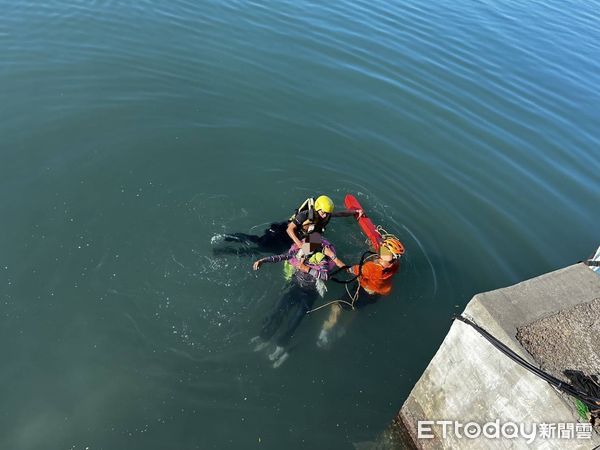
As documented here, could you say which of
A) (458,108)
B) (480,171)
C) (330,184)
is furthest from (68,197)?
(458,108)

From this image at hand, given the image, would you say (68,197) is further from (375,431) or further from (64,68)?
(375,431)

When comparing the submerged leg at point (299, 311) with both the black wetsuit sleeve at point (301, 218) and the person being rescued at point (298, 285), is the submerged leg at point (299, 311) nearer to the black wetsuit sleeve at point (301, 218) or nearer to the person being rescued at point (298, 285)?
the person being rescued at point (298, 285)

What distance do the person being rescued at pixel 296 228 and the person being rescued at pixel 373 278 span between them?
0.98 meters

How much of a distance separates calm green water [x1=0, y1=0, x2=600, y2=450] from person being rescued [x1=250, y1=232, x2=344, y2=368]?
0.23 meters

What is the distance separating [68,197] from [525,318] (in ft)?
26.8

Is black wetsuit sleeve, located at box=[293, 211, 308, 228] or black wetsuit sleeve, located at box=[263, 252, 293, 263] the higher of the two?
black wetsuit sleeve, located at box=[293, 211, 308, 228]

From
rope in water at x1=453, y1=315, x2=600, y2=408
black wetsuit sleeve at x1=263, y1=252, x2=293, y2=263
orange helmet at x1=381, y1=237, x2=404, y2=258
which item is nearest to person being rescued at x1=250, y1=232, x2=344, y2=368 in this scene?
black wetsuit sleeve at x1=263, y1=252, x2=293, y2=263

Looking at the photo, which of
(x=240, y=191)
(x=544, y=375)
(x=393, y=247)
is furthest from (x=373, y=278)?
(x=240, y=191)

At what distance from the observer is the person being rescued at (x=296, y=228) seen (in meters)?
7.50

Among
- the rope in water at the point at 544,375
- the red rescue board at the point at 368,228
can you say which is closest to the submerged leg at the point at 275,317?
the red rescue board at the point at 368,228

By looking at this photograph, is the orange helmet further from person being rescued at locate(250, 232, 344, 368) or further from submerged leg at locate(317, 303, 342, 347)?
submerged leg at locate(317, 303, 342, 347)

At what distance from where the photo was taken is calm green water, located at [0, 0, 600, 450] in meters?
6.49

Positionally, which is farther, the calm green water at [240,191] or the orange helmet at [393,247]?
the orange helmet at [393,247]

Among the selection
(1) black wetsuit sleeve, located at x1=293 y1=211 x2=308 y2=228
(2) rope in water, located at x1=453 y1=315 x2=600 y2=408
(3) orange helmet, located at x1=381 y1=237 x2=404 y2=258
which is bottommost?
(1) black wetsuit sleeve, located at x1=293 y1=211 x2=308 y2=228
